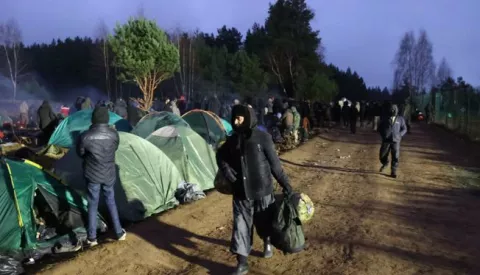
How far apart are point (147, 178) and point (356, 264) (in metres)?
4.30

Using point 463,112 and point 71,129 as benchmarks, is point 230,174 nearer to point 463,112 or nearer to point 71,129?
point 71,129

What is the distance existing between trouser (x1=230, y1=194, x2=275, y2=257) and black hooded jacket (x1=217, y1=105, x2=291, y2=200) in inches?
3.9

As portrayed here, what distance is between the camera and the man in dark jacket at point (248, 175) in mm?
5469

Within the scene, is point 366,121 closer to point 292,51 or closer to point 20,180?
point 292,51

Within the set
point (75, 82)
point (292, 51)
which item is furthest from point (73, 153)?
point (75, 82)

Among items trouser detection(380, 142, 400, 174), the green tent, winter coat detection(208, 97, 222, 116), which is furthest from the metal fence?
the green tent

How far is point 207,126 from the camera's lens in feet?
51.2

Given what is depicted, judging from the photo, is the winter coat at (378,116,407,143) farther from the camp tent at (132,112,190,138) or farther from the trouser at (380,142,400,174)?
the camp tent at (132,112,190,138)

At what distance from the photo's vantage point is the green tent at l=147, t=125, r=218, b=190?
10.6 metres

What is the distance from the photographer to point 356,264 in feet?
19.6

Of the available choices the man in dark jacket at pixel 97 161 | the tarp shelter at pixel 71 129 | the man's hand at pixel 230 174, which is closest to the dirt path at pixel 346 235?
the man in dark jacket at pixel 97 161

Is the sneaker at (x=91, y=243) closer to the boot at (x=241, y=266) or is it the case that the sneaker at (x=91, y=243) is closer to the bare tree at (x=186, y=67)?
the boot at (x=241, y=266)

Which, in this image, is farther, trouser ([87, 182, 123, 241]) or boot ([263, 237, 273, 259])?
trouser ([87, 182, 123, 241])

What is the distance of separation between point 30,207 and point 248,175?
10.8 feet
